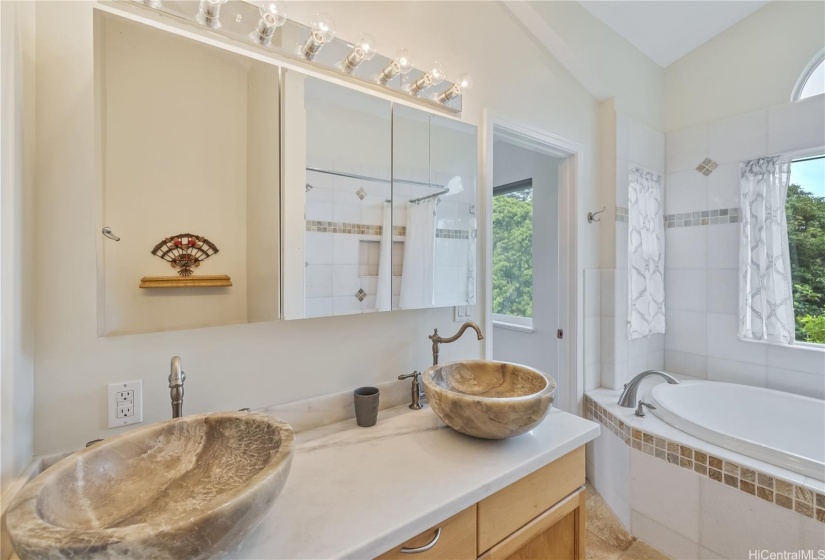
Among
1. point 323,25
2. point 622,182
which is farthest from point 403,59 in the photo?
point 622,182

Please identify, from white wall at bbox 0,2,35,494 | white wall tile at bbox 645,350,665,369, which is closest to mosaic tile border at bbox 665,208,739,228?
white wall tile at bbox 645,350,665,369

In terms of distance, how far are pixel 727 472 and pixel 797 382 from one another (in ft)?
3.83

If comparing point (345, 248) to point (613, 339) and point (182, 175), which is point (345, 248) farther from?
point (613, 339)

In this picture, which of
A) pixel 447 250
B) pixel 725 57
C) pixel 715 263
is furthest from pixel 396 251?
pixel 725 57

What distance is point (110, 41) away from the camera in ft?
3.07

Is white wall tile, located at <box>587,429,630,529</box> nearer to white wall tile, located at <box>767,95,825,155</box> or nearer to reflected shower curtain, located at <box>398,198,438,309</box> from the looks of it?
reflected shower curtain, located at <box>398,198,438,309</box>

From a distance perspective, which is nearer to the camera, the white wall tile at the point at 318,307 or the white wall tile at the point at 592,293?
the white wall tile at the point at 318,307

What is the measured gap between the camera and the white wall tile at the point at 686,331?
8.45ft

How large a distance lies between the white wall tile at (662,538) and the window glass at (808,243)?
4.93ft

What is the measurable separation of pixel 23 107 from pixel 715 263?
3437 millimetres

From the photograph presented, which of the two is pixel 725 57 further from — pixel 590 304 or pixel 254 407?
pixel 254 407

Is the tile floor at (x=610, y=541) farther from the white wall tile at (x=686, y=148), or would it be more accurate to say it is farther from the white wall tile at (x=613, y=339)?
the white wall tile at (x=686, y=148)

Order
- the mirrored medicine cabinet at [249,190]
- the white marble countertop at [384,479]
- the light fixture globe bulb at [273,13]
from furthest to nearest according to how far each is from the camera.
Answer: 1. the light fixture globe bulb at [273,13]
2. the mirrored medicine cabinet at [249,190]
3. the white marble countertop at [384,479]

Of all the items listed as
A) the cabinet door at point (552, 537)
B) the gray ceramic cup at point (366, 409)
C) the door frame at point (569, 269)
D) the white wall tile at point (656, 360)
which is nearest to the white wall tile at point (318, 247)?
the gray ceramic cup at point (366, 409)
